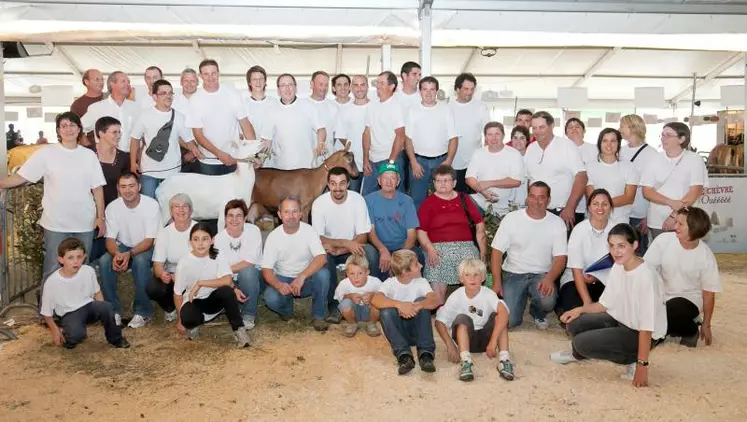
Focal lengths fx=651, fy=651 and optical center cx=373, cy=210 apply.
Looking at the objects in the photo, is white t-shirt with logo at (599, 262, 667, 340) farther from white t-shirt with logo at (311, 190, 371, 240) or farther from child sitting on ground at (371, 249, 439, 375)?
white t-shirt with logo at (311, 190, 371, 240)

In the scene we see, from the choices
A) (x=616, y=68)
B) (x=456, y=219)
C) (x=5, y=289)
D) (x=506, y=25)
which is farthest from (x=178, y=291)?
(x=616, y=68)

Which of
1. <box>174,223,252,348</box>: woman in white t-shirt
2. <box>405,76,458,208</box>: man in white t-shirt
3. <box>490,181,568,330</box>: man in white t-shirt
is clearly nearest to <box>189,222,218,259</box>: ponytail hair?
<box>174,223,252,348</box>: woman in white t-shirt

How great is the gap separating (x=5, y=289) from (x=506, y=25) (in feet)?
20.4

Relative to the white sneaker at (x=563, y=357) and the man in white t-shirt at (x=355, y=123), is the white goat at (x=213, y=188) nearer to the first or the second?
the man in white t-shirt at (x=355, y=123)

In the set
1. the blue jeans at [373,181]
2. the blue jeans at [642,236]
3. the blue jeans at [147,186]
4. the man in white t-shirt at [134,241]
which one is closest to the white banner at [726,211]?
the blue jeans at [642,236]

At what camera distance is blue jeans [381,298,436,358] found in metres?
4.84

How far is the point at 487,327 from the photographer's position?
16.2ft

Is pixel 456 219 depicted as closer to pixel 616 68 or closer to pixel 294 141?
pixel 294 141

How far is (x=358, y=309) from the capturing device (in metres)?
5.77

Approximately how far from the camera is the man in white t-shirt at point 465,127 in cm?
724

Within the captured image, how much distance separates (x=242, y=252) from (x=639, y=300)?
331 centimetres

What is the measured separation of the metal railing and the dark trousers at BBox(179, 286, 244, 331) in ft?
6.79

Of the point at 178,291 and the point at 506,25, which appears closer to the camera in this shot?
the point at 178,291

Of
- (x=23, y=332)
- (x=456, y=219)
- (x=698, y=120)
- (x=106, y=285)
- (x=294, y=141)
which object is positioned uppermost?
(x=698, y=120)
